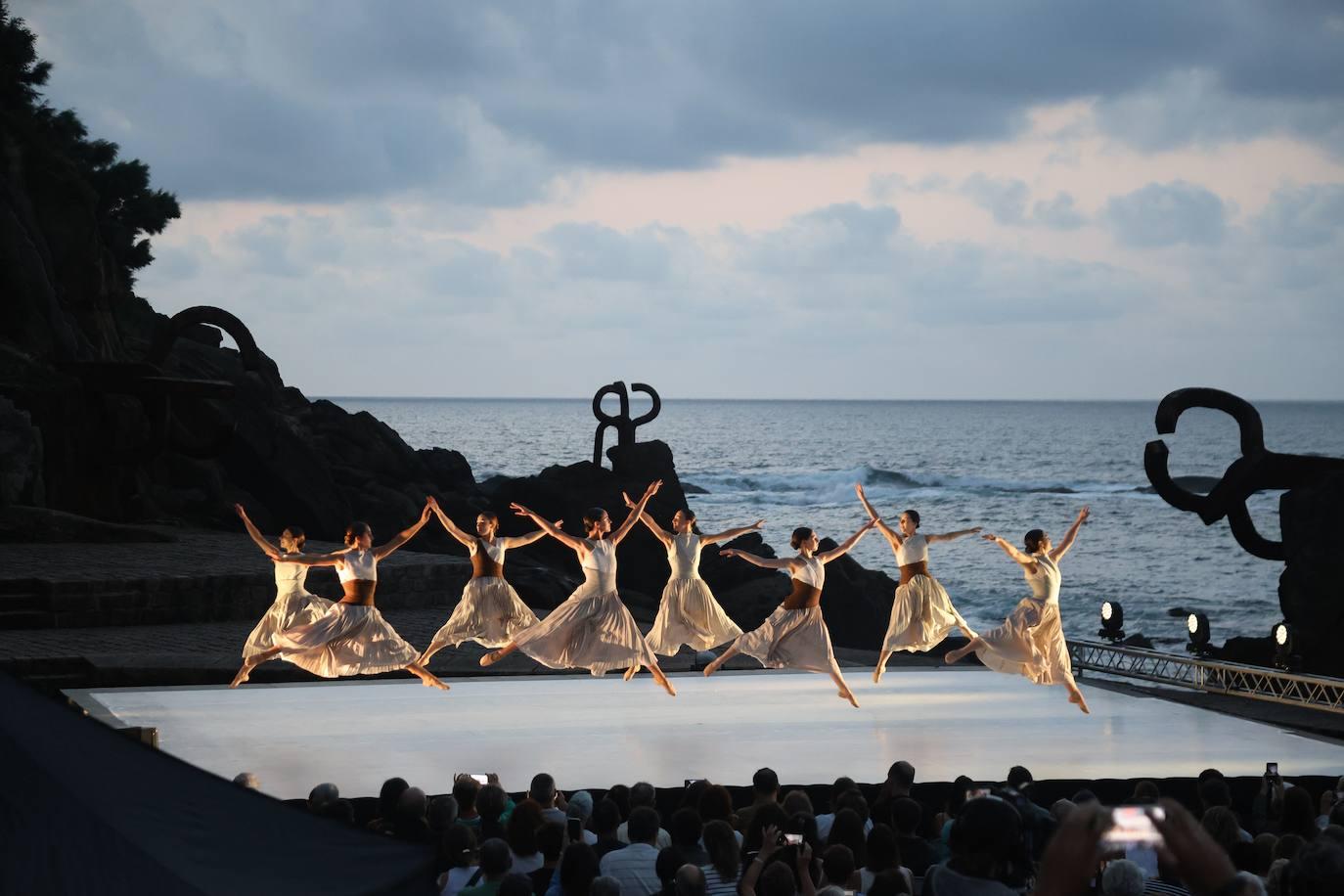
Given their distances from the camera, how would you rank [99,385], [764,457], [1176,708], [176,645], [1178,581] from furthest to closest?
[764,457], [1178,581], [99,385], [176,645], [1176,708]

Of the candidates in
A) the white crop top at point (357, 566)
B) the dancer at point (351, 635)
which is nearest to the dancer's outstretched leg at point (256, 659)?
the dancer at point (351, 635)

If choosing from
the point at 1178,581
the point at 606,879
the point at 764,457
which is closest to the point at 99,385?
the point at 606,879

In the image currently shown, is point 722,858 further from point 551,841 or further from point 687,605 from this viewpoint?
point 687,605

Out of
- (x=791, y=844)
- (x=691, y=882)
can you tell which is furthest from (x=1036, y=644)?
(x=691, y=882)

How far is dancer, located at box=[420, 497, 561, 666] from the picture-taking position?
44.7 feet

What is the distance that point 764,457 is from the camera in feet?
359

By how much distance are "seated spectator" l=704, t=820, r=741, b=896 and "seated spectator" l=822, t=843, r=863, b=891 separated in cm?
35

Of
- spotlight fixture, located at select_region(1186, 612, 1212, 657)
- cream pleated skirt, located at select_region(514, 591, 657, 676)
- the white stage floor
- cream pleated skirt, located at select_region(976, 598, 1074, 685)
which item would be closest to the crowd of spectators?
the white stage floor

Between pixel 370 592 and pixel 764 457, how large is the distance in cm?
9724

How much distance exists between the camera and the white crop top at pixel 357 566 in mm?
12398

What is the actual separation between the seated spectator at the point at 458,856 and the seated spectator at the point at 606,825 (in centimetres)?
66

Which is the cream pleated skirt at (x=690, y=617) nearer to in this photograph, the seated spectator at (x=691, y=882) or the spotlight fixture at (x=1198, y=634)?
the spotlight fixture at (x=1198, y=634)

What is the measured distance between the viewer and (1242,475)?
1628cm

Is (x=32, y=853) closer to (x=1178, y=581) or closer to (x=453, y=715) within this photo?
(x=453, y=715)
